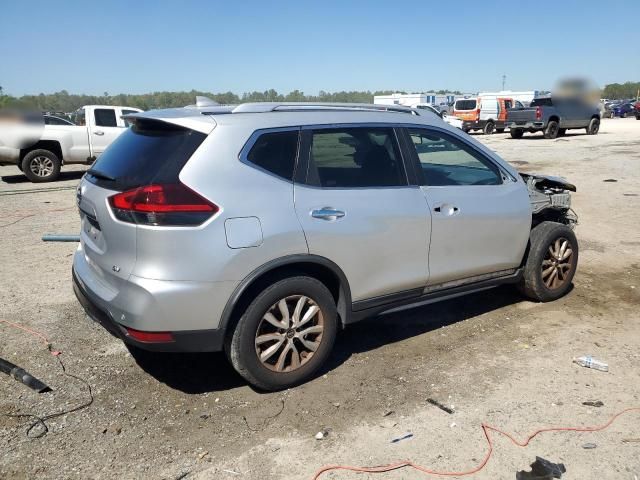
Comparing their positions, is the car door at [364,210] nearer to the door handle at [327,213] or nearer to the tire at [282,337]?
the door handle at [327,213]

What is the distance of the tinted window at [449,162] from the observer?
4.12m

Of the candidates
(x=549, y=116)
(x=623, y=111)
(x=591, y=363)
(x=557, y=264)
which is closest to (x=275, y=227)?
(x=591, y=363)

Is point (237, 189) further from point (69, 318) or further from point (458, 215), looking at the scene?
point (69, 318)

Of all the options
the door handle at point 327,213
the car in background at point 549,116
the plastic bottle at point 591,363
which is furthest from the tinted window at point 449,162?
the car in background at point 549,116

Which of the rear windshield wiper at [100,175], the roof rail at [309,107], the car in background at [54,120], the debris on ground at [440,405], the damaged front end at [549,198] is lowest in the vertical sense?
the debris on ground at [440,405]

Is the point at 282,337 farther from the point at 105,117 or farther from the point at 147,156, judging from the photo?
the point at 105,117

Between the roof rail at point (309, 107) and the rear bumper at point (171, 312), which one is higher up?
the roof rail at point (309, 107)

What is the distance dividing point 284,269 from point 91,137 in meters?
12.0

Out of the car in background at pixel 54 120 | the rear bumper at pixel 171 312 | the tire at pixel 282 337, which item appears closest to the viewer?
the rear bumper at pixel 171 312

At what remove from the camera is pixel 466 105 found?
30203mm

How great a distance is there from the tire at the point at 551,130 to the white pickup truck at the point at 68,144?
18.7 meters

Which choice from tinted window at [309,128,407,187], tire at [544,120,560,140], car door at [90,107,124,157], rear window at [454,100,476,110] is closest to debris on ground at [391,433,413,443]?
tinted window at [309,128,407,187]

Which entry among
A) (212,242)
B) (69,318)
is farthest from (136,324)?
(69,318)

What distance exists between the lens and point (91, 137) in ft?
45.1
